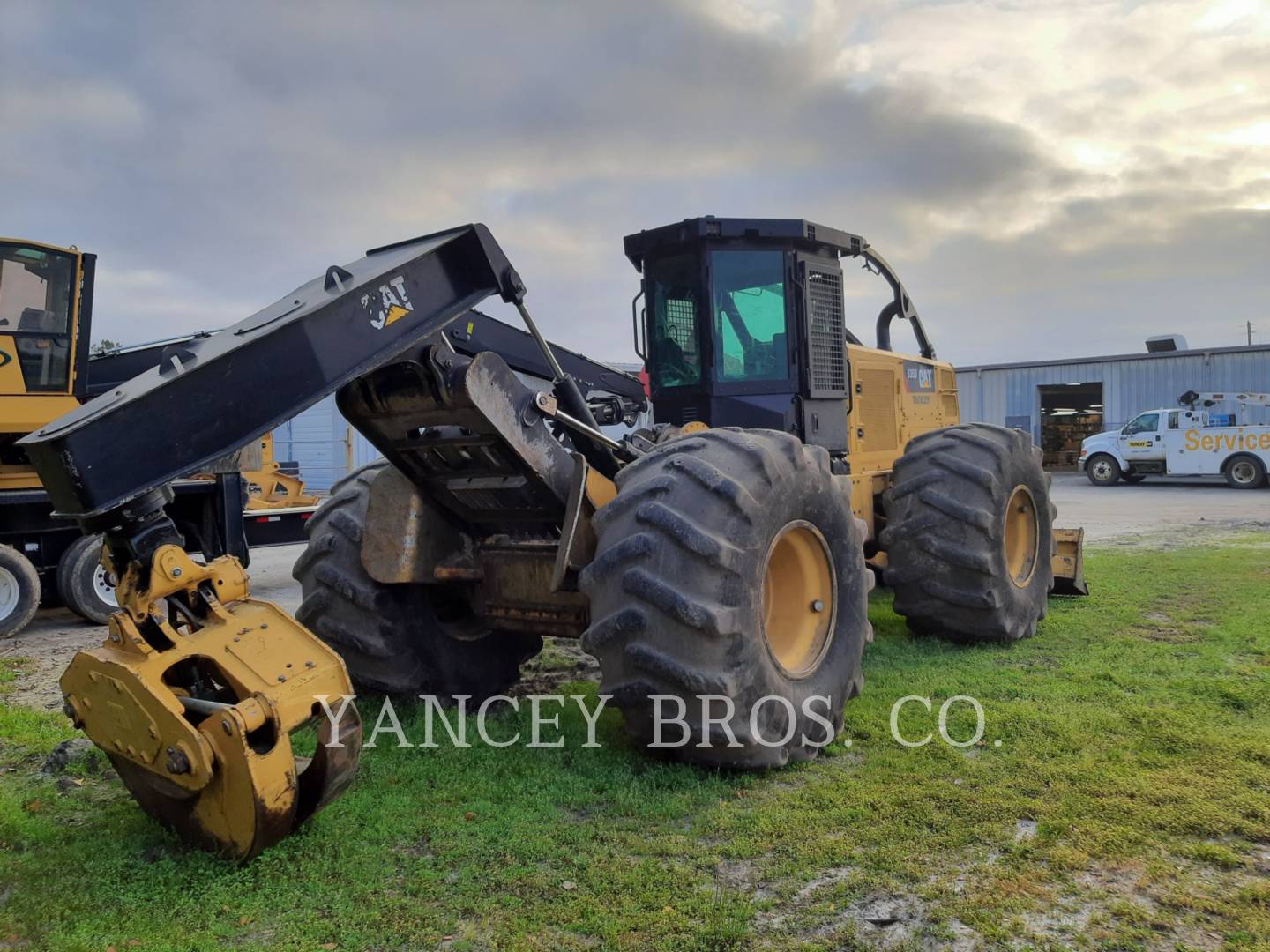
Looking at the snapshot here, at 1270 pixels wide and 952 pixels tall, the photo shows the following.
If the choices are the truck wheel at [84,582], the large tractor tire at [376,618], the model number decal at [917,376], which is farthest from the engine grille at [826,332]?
the truck wheel at [84,582]

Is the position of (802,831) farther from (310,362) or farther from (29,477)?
(29,477)

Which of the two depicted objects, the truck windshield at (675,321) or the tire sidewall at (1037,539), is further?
the truck windshield at (675,321)

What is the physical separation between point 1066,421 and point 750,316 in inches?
1275

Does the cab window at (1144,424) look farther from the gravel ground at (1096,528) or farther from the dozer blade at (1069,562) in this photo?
the dozer blade at (1069,562)

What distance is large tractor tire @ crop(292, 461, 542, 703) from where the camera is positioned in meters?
4.72

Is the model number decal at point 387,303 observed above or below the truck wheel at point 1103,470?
above

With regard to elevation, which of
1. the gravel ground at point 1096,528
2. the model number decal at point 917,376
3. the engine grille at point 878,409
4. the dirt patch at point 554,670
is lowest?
the gravel ground at point 1096,528

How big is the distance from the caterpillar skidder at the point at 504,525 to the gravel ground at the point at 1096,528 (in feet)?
5.84

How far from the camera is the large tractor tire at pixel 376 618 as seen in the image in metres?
4.72

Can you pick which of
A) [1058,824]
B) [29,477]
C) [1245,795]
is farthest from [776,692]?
[29,477]

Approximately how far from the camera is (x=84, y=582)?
30.0ft

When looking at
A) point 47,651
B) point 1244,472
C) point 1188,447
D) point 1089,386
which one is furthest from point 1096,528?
point 1089,386

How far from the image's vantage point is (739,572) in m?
3.75

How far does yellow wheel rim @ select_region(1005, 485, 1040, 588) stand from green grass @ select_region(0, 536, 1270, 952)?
81.4 inches
